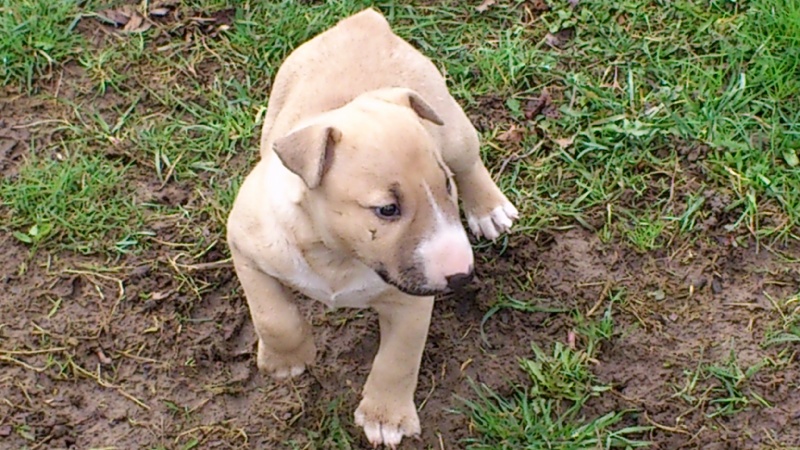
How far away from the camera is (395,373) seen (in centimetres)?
418

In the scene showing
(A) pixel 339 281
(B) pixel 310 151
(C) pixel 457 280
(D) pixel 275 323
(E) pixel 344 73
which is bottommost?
(D) pixel 275 323

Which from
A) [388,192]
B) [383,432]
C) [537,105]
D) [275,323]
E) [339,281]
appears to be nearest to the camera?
[388,192]

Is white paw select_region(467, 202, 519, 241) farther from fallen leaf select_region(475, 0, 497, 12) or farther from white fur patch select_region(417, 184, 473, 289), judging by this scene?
white fur patch select_region(417, 184, 473, 289)

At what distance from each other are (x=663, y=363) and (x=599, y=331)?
0.28 m

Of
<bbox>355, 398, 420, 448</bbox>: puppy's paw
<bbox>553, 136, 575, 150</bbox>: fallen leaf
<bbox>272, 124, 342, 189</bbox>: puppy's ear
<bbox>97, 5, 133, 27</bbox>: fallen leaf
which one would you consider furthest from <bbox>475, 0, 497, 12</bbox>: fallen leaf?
<bbox>272, 124, 342, 189</bbox>: puppy's ear

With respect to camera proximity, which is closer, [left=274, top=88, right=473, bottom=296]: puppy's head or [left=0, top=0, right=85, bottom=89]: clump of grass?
[left=274, top=88, right=473, bottom=296]: puppy's head

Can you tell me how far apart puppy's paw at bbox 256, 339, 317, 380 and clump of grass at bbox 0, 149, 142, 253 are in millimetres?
1014

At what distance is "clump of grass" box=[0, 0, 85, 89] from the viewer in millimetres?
5676

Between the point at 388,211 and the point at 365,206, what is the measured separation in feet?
0.24

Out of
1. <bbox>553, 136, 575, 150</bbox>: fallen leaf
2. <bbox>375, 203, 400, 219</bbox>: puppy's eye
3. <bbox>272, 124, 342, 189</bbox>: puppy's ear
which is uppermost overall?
<bbox>272, 124, 342, 189</bbox>: puppy's ear

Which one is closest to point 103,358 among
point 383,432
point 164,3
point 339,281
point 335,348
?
point 335,348

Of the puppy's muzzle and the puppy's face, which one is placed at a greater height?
the puppy's face

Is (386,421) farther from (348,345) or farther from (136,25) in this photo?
(136,25)

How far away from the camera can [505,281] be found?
4902mm
